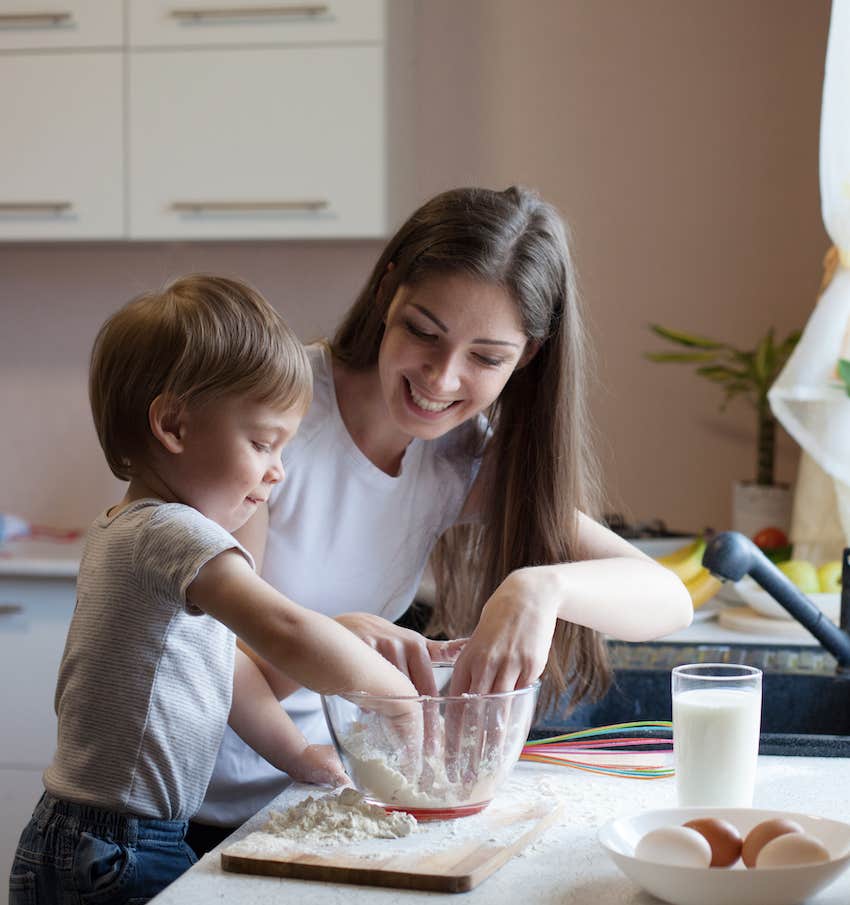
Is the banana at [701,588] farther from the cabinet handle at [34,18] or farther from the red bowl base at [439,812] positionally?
the cabinet handle at [34,18]

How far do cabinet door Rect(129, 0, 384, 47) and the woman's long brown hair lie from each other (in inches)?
49.2

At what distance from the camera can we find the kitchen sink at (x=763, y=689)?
5.47 feet

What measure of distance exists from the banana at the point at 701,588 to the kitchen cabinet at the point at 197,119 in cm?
101

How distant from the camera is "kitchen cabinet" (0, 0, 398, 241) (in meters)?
2.65

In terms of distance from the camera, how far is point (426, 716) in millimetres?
1023

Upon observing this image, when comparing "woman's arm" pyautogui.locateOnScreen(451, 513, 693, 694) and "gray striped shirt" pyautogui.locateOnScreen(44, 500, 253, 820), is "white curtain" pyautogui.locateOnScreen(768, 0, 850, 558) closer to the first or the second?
"woman's arm" pyautogui.locateOnScreen(451, 513, 693, 694)

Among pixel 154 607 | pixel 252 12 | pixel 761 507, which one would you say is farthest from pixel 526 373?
pixel 252 12

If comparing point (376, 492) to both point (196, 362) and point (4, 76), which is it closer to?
point (196, 362)

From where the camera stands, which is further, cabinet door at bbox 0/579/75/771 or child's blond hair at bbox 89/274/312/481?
cabinet door at bbox 0/579/75/771

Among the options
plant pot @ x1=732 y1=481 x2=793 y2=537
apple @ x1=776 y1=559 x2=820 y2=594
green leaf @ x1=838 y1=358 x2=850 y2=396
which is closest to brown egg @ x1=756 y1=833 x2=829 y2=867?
apple @ x1=776 y1=559 x2=820 y2=594

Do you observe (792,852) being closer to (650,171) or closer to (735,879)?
(735,879)

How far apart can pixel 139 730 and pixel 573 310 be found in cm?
72

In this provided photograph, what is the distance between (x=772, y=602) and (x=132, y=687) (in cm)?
121

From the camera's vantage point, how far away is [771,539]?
2410 mm
